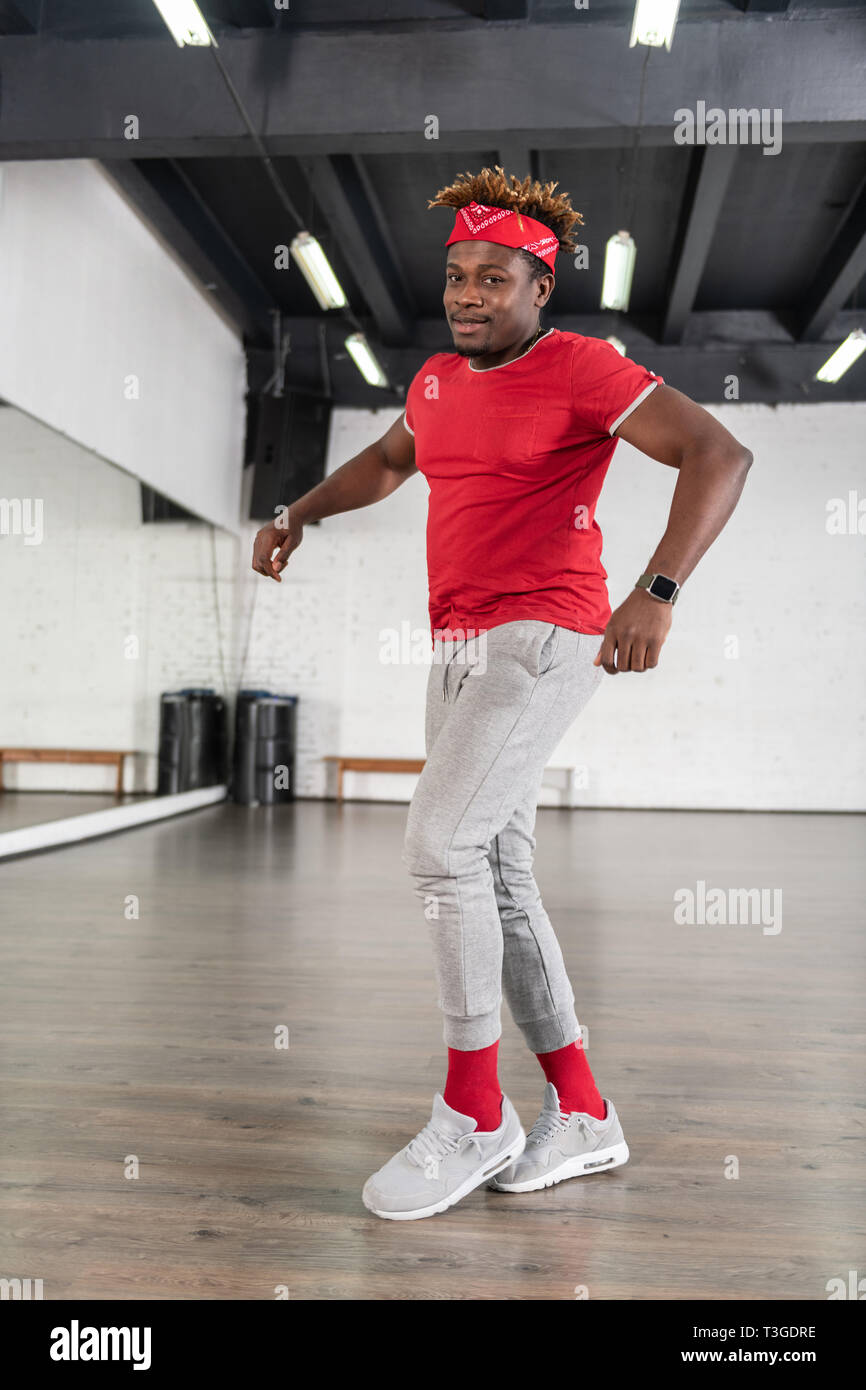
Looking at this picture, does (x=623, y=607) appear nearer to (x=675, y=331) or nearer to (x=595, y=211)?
(x=595, y=211)

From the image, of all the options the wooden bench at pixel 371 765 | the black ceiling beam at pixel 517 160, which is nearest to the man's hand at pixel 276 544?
the black ceiling beam at pixel 517 160

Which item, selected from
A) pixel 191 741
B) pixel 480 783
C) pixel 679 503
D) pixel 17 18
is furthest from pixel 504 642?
pixel 191 741

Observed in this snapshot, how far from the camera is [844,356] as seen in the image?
807 cm

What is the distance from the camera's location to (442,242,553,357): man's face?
1.59 m

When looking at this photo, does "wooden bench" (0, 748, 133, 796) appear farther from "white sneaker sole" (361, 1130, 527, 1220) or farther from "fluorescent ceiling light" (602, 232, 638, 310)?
"fluorescent ceiling light" (602, 232, 638, 310)

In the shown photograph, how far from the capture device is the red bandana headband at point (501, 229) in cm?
159

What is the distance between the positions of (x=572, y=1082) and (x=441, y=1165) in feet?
0.93

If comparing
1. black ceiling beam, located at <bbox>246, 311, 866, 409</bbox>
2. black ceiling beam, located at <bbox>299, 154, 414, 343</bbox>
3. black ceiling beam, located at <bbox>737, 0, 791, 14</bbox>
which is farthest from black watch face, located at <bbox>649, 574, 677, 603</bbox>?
black ceiling beam, located at <bbox>246, 311, 866, 409</bbox>

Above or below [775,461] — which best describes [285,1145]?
below

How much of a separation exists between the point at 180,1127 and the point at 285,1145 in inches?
7.7

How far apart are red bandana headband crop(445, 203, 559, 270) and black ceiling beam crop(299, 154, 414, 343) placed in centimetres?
516

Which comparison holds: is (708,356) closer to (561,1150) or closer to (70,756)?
(70,756)

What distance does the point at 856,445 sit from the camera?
32.3ft
